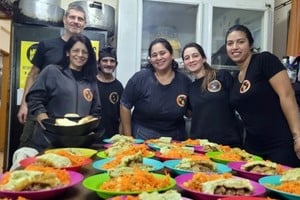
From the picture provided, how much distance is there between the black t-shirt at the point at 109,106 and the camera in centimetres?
245

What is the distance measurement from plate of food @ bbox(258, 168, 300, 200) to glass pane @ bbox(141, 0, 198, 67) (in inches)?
91.4

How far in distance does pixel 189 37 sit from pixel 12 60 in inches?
67.6

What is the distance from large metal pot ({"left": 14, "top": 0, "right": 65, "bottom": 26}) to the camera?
113 inches

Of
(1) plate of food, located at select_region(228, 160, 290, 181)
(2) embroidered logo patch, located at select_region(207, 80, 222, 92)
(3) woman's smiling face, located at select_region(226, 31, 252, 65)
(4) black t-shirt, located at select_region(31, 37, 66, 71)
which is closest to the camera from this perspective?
(1) plate of food, located at select_region(228, 160, 290, 181)

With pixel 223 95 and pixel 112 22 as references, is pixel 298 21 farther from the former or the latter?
pixel 112 22

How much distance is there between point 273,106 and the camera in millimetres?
1723

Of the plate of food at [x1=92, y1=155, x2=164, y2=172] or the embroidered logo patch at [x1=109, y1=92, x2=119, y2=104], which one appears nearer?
the plate of food at [x1=92, y1=155, x2=164, y2=172]

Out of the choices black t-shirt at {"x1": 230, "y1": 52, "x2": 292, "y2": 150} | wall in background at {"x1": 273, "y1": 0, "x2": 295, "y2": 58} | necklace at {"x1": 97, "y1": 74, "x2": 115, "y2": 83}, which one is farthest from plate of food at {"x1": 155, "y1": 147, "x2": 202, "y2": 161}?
wall in background at {"x1": 273, "y1": 0, "x2": 295, "y2": 58}

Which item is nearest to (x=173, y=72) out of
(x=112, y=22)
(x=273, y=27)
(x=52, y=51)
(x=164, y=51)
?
(x=164, y=51)

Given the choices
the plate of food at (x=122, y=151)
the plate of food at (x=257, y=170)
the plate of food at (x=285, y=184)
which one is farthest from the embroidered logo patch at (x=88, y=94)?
the plate of food at (x=285, y=184)

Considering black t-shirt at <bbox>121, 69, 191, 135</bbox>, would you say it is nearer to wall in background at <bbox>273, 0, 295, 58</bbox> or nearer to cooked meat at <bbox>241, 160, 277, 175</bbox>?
cooked meat at <bbox>241, 160, 277, 175</bbox>

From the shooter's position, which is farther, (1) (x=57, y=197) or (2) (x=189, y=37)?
(2) (x=189, y=37)

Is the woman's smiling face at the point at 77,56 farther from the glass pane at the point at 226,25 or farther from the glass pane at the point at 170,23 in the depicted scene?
the glass pane at the point at 226,25

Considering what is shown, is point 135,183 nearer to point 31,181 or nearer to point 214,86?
point 31,181
